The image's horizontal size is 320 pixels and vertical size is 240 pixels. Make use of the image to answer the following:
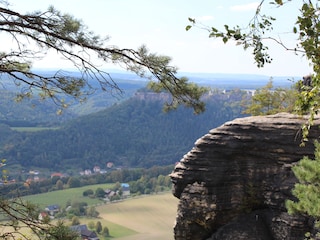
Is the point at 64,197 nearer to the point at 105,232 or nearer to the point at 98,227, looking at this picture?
the point at 98,227

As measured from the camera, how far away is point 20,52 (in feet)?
20.3

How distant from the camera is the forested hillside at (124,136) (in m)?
121

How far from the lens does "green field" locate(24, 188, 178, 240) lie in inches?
2589

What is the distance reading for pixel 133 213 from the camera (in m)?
76.9

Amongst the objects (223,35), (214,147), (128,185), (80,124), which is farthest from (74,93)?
(80,124)

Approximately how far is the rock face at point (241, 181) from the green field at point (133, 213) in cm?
4928

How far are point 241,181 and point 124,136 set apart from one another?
411 ft

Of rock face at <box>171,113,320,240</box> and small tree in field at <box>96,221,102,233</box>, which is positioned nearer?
rock face at <box>171,113,320,240</box>

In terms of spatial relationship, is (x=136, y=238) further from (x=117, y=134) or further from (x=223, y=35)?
(x=117, y=134)

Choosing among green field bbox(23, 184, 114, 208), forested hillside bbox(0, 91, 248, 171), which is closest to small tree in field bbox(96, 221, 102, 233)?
green field bbox(23, 184, 114, 208)

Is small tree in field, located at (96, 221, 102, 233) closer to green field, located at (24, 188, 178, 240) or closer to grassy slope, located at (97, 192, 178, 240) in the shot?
green field, located at (24, 188, 178, 240)

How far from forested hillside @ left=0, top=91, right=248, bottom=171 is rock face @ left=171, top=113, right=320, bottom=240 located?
10730cm

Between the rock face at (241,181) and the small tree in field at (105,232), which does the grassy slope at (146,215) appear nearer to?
the small tree in field at (105,232)

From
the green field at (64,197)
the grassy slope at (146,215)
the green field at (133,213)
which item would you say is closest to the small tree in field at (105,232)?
the green field at (133,213)
